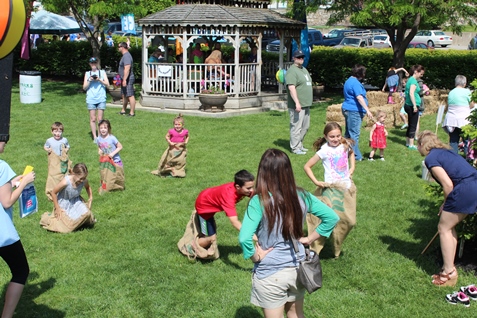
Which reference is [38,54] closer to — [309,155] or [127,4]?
[127,4]

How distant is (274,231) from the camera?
13.8ft

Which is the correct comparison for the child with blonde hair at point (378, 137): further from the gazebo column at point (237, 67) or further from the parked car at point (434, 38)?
the parked car at point (434, 38)

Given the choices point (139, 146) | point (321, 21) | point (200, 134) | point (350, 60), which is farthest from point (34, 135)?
point (321, 21)

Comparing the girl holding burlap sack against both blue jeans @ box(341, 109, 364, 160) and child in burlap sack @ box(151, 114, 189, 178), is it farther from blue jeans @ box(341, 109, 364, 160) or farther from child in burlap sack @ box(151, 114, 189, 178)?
blue jeans @ box(341, 109, 364, 160)

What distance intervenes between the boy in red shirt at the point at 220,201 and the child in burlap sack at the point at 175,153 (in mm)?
3762

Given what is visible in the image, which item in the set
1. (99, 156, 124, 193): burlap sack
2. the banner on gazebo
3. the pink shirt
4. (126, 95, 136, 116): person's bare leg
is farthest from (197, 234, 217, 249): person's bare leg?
the banner on gazebo

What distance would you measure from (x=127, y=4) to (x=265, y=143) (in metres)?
9.28

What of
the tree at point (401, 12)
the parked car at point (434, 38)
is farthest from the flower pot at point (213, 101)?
the parked car at point (434, 38)

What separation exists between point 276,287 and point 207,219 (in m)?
2.45

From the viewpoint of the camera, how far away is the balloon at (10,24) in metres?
3.45

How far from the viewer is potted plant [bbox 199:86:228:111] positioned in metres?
16.8

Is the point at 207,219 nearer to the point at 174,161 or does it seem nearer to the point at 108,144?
the point at 108,144

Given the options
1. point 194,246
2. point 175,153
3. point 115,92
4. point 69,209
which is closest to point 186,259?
point 194,246

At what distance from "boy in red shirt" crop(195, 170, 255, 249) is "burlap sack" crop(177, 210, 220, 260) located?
0.06 metres
